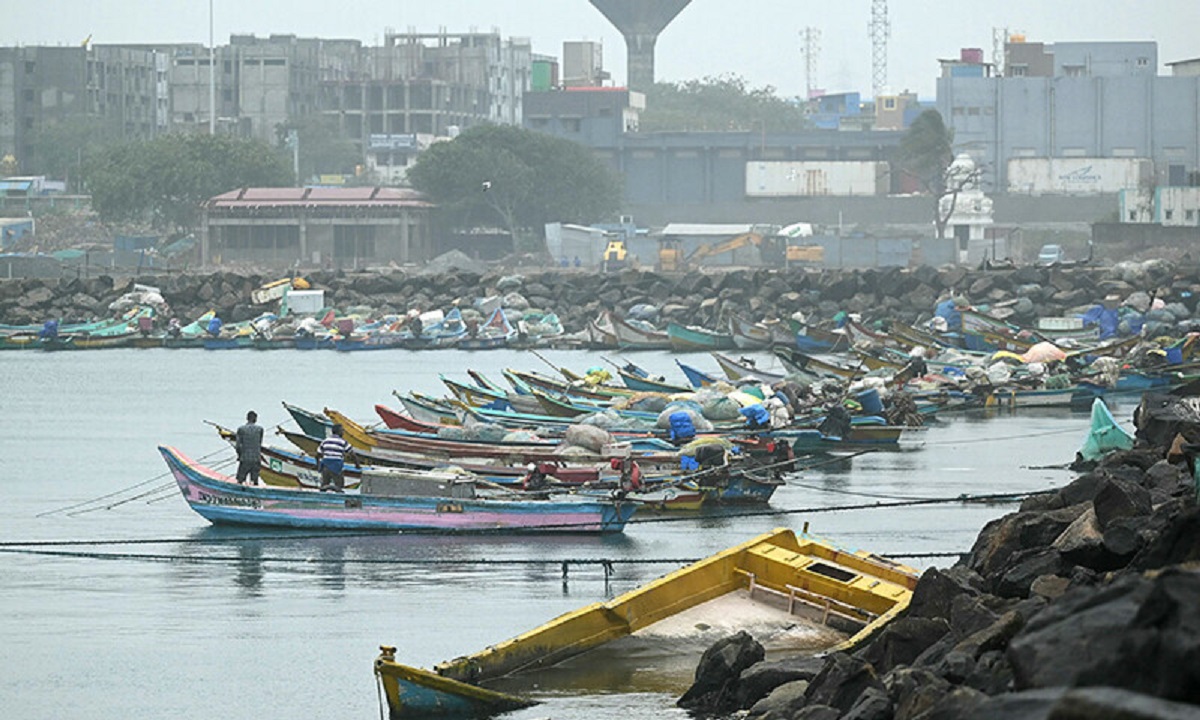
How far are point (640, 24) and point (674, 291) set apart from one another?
95.0 metres

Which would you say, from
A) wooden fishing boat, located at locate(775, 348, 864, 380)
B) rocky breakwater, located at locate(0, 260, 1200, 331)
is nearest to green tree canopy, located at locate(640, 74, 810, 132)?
rocky breakwater, located at locate(0, 260, 1200, 331)

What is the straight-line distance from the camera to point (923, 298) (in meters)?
70.6

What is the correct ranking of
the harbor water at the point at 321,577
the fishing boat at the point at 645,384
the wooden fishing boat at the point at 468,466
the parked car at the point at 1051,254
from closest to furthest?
1. the harbor water at the point at 321,577
2. the wooden fishing boat at the point at 468,466
3. the fishing boat at the point at 645,384
4. the parked car at the point at 1051,254

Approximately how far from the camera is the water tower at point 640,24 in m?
166

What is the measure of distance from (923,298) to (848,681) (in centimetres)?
5858

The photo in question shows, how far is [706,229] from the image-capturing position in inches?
4102

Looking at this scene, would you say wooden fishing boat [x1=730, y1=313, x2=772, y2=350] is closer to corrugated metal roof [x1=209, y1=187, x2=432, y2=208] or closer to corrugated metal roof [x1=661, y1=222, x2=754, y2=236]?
corrugated metal roof [x1=209, y1=187, x2=432, y2=208]

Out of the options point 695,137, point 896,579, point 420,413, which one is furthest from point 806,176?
point 896,579

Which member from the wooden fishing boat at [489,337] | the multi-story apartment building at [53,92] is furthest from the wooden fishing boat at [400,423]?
the multi-story apartment building at [53,92]

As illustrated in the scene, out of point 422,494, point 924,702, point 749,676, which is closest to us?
point 924,702

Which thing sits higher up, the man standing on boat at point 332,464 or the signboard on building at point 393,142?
the signboard on building at point 393,142

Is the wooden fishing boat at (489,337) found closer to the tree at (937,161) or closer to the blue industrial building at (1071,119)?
the tree at (937,161)

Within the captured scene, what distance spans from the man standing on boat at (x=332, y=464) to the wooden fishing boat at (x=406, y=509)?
340mm

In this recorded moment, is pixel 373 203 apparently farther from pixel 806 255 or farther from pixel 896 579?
pixel 896 579
